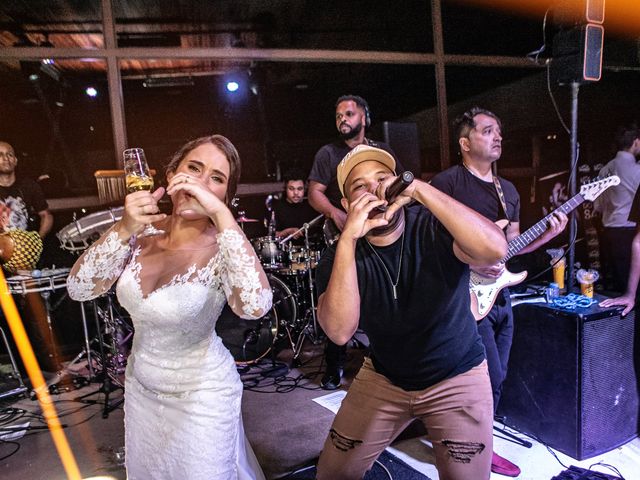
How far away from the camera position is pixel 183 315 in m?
1.86

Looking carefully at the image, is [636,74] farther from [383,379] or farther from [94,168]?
[94,168]

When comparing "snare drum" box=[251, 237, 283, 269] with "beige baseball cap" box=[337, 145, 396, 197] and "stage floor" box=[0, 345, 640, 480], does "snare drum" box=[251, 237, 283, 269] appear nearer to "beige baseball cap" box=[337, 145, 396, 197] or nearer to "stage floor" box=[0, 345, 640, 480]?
"stage floor" box=[0, 345, 640, 480]

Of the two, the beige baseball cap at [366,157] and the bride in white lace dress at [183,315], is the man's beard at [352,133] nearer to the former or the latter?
the beige baseball cap at [366,157]

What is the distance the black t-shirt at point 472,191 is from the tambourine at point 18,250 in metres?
3.75

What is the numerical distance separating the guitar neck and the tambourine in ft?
13.9

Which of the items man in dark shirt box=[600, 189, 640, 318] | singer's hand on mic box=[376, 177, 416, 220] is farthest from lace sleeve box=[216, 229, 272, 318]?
man in dark shirt box=[600, 189, 640, 318]

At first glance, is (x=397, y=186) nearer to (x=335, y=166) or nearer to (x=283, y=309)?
(x=335, y=166)

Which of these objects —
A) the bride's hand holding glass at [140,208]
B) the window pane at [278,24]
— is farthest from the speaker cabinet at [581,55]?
the window pane at [278,24]

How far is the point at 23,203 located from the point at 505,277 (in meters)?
4.88

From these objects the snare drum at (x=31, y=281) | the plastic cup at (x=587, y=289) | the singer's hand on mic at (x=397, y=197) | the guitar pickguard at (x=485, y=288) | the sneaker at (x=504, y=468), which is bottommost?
the sneaker at (x=504, y=468)

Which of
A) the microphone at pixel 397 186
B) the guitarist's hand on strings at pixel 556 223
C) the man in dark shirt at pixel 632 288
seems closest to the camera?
the microphone at pixel 397 186

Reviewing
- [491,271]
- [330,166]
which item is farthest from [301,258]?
[491,271]

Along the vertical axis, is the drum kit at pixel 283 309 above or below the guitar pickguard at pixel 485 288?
below

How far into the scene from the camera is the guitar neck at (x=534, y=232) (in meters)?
3.35
